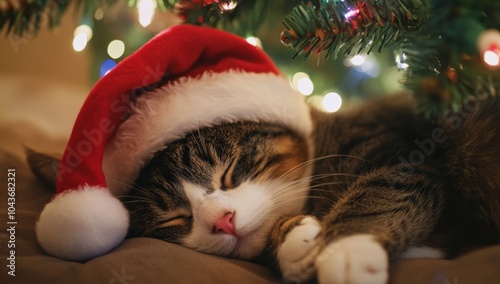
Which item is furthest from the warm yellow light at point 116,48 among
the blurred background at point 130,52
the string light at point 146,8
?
the string light at point 146,8

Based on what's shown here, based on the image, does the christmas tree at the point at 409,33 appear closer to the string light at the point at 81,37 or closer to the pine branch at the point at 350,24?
the pine branch at the point at 350,24

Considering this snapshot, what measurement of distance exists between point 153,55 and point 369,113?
22.5 inches

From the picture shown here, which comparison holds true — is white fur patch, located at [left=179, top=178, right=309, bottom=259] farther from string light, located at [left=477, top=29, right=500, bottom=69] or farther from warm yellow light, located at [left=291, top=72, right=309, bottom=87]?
warm yellow light, located at [left=291, top=72, right=309, bottom=87]

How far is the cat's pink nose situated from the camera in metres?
0.81

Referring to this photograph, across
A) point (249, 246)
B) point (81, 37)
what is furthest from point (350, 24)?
point (81, 37)

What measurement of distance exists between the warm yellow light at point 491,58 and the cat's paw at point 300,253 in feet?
1.24

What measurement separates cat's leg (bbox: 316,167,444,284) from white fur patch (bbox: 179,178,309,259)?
0.42 ft

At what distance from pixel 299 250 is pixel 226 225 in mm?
148

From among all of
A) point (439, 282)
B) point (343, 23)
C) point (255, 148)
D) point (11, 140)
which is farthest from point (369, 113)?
point (11, 140)

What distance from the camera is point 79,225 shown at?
0.71 meters

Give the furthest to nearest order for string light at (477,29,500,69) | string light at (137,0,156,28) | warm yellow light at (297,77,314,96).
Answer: warm yellow light at (297,77,314,96) < string light at (137,0,156,28) < string light at (477,29,500,69)

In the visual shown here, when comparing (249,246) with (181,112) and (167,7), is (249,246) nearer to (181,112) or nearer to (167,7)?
(181,112)

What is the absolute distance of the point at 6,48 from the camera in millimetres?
2145

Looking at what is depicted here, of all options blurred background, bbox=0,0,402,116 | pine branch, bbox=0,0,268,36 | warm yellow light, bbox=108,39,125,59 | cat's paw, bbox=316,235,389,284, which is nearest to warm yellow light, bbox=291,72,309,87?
blurred background, bbox=0,0,402,116
